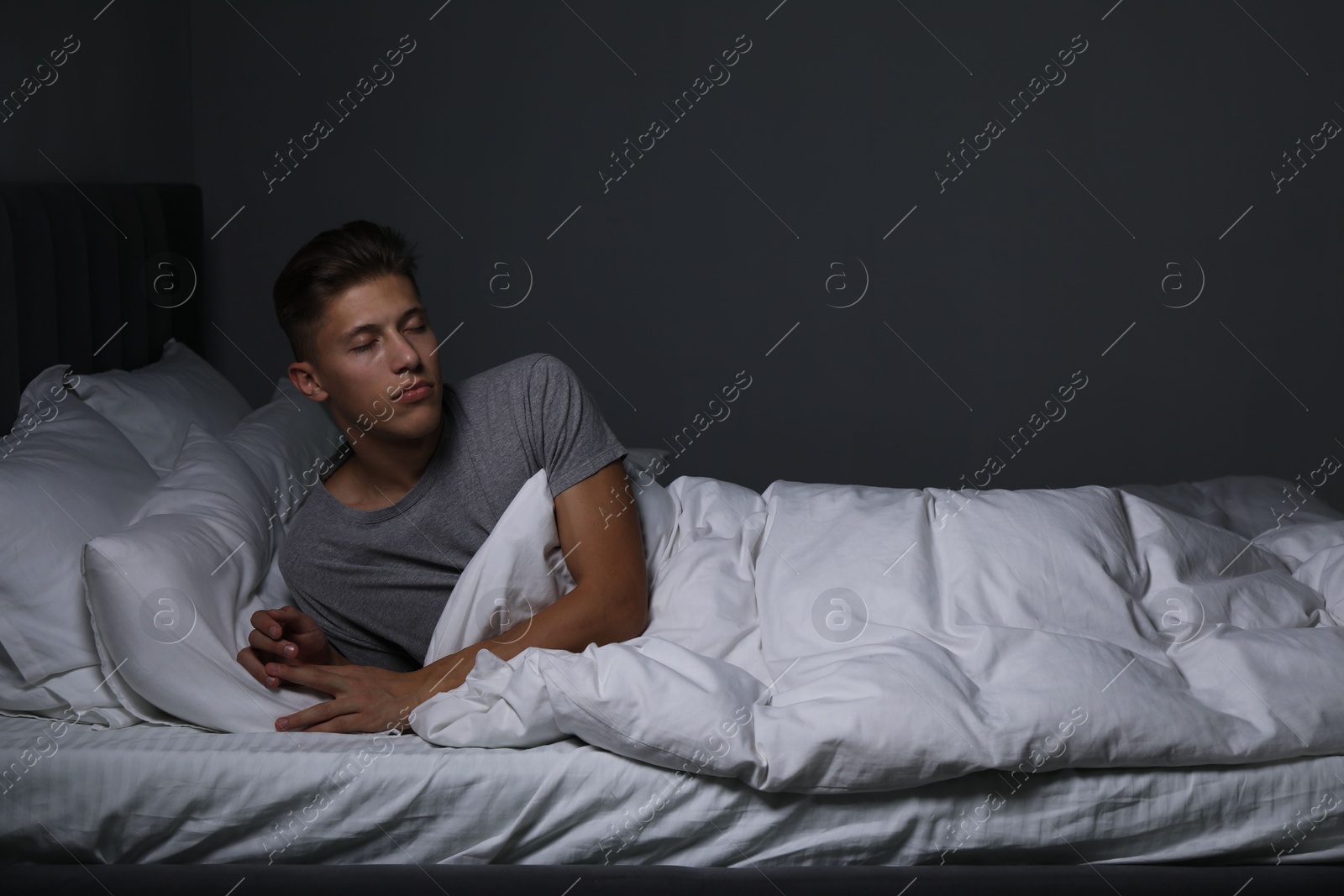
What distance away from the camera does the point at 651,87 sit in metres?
2.91

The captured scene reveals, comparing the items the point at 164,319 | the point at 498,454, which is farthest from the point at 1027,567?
the point at 164,319

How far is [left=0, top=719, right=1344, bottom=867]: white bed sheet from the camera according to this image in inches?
45.7

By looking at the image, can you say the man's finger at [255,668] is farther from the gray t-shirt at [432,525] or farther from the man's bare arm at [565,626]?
the gray t-shirt at [432,525]

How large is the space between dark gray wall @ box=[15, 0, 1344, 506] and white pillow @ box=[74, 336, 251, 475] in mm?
814

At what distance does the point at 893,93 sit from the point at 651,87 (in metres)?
0.68

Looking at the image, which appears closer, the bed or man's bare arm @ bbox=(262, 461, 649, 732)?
the bed

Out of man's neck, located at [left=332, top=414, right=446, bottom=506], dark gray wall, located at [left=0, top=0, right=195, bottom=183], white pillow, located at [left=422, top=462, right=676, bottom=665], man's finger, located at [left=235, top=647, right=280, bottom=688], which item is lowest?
white pillow, located at [left=422, top=462, right=676, bottom=665]

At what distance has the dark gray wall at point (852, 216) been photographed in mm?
2863

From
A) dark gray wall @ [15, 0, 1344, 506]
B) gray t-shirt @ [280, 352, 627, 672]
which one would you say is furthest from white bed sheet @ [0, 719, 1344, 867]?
dark gray wall @ [15, 0, 1344, 506]

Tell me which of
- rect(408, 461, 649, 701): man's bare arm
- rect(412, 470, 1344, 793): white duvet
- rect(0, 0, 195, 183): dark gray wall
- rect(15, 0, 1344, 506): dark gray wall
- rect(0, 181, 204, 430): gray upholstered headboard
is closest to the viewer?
rect(412, 470, 1344, 793): white duvet

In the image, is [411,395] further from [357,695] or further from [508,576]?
[357,695]

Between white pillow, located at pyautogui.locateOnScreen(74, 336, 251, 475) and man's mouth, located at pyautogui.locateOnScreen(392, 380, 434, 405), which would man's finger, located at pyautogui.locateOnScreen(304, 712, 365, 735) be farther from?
white pillow, located at pyautogui.locateOnScreen(74, 336, 251, 475)

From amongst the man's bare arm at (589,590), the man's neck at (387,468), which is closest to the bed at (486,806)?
the man's bare arm at (589,590)

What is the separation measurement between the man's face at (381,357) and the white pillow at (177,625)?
27 centimetres
